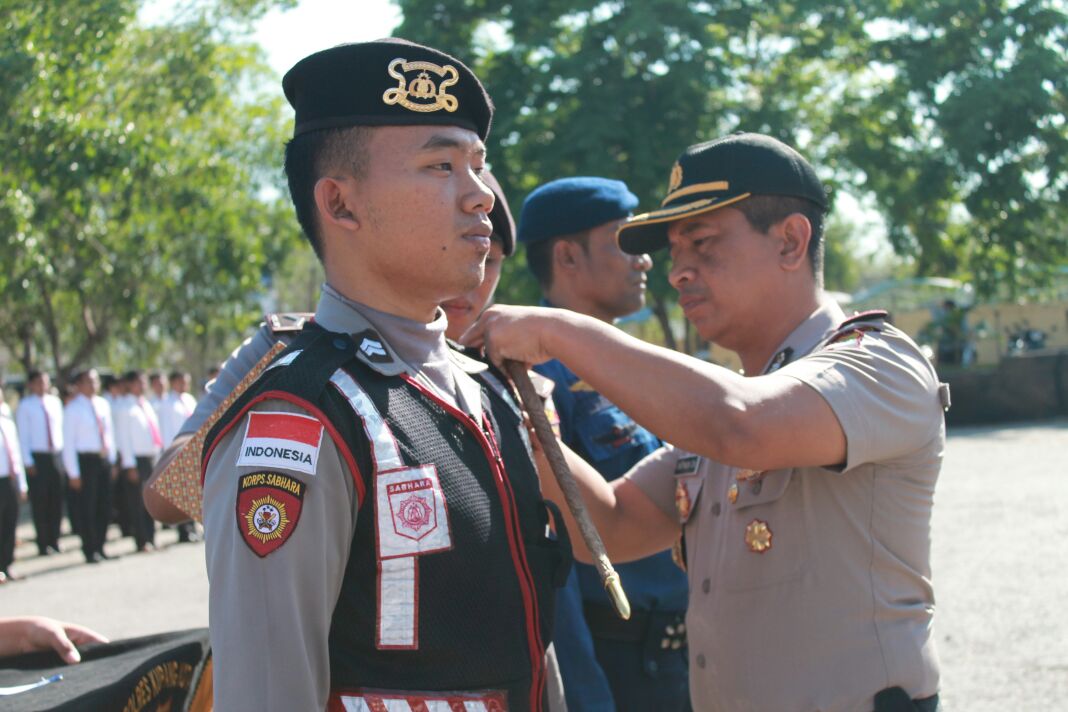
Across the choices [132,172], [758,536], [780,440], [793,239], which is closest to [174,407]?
[132,172]

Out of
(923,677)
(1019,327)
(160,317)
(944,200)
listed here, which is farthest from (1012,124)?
(923,677)

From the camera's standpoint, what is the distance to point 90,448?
13523 mm

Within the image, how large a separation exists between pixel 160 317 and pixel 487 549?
20.8 m

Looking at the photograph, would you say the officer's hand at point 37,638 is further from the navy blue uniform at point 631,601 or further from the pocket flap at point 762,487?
the pocket flap at point 762,487

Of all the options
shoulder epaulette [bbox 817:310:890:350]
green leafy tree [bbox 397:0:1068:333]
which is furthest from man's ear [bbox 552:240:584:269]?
green leafy tree [bbox 397:0:1068:333]

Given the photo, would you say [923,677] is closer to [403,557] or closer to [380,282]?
[403,557]

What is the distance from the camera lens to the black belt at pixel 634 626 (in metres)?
3.36

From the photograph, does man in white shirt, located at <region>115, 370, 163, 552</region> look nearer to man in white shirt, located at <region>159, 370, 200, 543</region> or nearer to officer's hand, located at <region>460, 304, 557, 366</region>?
man in white shirt, located at <region>159, 370, 200, 543</region>

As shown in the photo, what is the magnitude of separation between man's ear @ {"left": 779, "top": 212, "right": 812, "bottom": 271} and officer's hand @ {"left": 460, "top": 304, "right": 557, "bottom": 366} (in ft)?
2.24

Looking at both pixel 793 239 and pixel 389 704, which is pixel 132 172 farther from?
pixel 389 704

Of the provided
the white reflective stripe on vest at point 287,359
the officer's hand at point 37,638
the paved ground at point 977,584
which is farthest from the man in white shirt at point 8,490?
the white reflective stripe on vest at point 287,359

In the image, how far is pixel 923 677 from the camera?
2.30 metres

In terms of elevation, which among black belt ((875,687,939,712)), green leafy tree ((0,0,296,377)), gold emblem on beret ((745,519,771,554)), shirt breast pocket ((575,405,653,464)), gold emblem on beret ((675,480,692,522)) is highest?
green leafy tree ((0,0,296,377))

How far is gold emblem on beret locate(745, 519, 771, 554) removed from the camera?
7.97 feet
